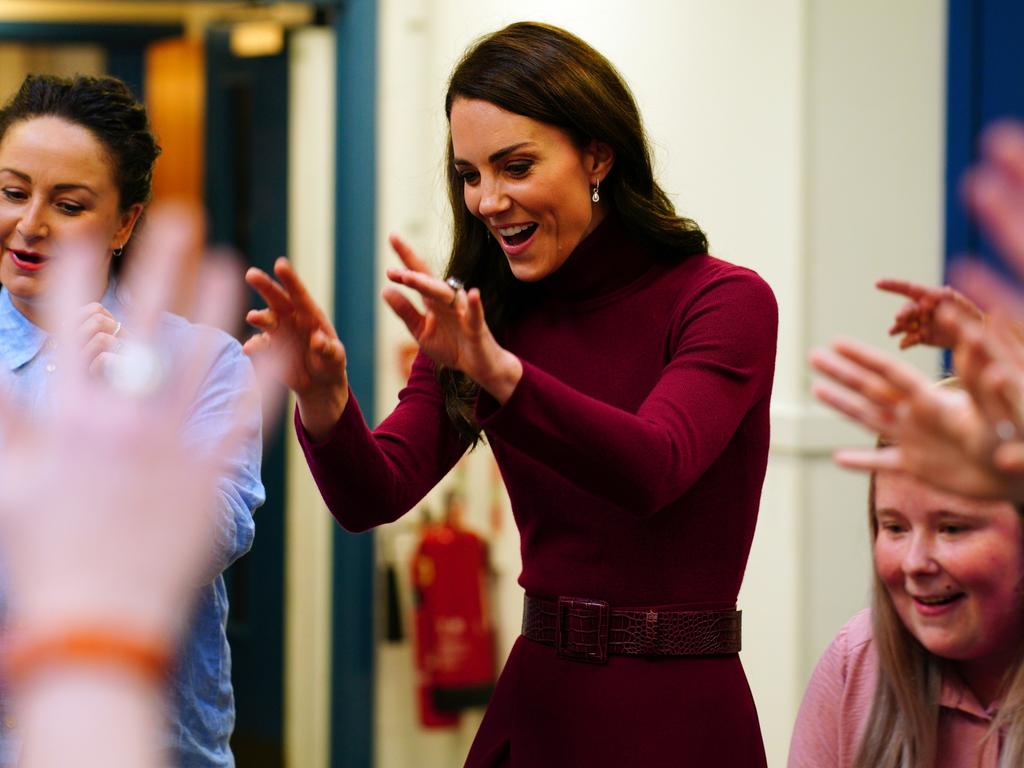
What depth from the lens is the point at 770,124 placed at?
2.77 m

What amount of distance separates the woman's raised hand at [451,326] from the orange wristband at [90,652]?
68cm

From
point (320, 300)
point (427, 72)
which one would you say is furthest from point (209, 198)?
point (427, 72)

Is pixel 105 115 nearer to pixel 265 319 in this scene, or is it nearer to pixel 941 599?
pixel 265 319

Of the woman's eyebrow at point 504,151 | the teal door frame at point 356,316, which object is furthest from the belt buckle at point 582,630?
the teal door frame at point 356,316

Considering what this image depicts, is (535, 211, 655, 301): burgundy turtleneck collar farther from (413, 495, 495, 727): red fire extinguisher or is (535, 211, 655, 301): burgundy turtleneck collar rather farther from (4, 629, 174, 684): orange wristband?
(413, 495, 495, 727): red fire extinguisher

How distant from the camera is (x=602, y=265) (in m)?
1.73

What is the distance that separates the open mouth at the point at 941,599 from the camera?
4.88ft

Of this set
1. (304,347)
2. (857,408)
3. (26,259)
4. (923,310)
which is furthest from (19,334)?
(857,408)

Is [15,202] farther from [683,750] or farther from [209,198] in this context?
[209,198]

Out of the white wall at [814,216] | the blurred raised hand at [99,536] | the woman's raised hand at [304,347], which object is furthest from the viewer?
the white wall at [814,216]

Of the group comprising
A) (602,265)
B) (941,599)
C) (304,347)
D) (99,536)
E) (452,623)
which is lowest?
(452,623)

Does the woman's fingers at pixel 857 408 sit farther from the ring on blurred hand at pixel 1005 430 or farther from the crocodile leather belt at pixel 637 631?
the crocodile leather belt at pixel 637 631

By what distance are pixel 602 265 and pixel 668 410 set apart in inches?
12.3

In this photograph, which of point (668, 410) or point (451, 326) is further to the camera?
point (668, 410)
